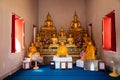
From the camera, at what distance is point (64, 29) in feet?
26.5

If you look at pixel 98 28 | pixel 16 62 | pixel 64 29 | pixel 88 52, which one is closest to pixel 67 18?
pixel 64 29

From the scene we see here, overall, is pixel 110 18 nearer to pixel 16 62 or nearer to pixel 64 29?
pixel 16 62

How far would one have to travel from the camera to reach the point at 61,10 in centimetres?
807

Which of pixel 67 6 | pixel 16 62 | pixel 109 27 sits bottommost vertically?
pixel 16 62

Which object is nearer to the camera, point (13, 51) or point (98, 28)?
point (13, 51)

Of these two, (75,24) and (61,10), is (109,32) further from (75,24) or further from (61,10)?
(61,10)

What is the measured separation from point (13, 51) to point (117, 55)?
103 inches

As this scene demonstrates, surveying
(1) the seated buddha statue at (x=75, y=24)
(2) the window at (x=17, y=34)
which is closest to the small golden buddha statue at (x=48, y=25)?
(1) the seated buddha statue at (x=75, y=24)

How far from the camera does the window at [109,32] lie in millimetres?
4629

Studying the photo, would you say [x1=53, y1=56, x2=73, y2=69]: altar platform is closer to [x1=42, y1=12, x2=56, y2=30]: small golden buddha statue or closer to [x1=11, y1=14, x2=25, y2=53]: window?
[x1=11, y1=14, x2=25, y2=53]: window

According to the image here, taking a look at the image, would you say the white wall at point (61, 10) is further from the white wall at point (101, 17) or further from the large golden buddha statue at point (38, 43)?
the large golden buddha statue at point (38, 43)

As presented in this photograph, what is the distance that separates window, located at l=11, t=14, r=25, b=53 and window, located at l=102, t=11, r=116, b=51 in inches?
98.7

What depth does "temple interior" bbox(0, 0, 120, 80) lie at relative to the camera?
4.45 meters

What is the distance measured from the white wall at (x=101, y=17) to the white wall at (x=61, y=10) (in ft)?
1.37
